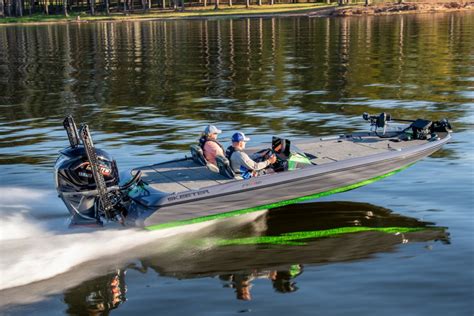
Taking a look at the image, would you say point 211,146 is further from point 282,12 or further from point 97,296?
point 282,12

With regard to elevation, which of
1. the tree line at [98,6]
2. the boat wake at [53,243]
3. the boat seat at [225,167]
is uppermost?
the tree line at [98,6]

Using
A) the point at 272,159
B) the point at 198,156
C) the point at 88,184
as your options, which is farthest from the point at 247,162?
the point at 88,184

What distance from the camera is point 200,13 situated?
103 meters

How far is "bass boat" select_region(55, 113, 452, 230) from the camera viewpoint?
12117mm

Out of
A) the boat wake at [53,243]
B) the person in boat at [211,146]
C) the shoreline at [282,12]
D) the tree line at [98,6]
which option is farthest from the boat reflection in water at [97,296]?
the tree line at [98,6]

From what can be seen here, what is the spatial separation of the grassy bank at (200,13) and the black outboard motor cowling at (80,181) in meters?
88.1

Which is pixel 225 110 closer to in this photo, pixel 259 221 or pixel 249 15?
pixel 259 221

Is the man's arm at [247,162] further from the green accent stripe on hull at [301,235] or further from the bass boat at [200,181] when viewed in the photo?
the green accent stripe on hull at [301,235]

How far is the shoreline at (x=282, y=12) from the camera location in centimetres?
9513

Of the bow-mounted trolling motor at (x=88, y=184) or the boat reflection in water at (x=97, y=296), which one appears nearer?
the boat reflection in water at (x=97, y=296)

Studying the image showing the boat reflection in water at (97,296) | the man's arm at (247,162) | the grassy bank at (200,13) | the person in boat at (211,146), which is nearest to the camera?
the boat reflection in water at (97,296)

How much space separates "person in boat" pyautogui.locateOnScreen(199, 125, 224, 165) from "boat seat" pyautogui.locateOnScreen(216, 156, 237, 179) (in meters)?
0.43

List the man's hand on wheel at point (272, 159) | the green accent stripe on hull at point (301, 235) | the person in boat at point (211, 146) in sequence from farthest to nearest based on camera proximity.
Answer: the person in boat at point (211, 146)
the man's hand on wheel at point (272, 159)
the green accent stripe on hull at point (301, 235)

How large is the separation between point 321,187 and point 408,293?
3.57 m
